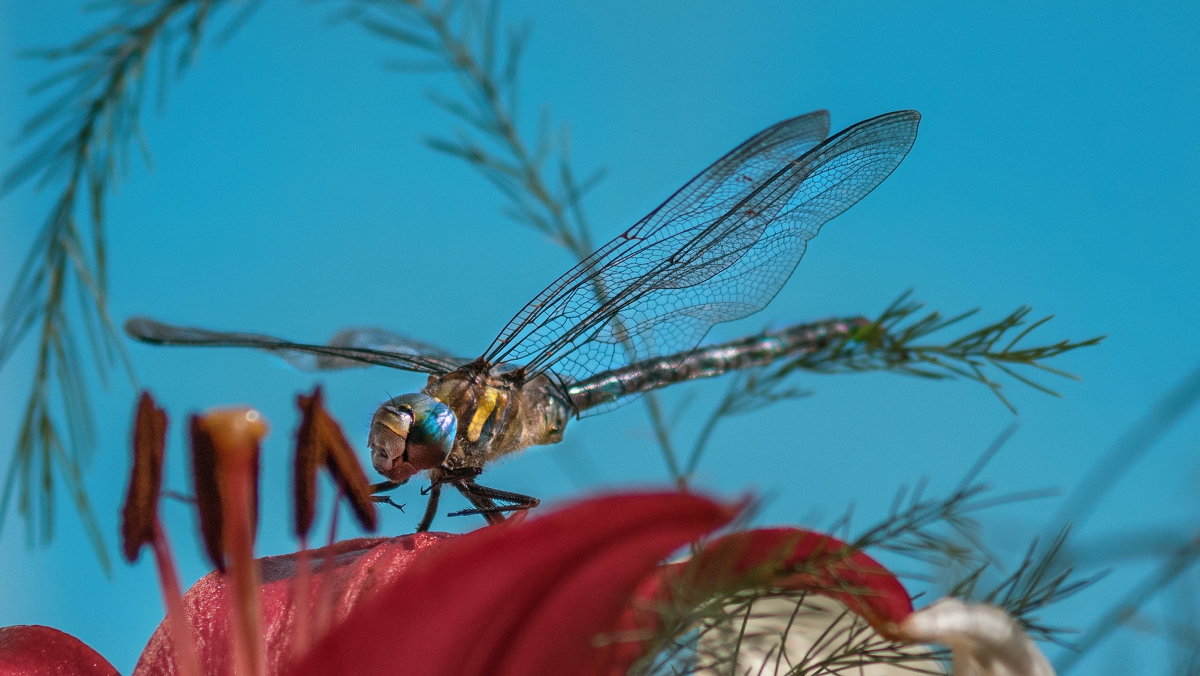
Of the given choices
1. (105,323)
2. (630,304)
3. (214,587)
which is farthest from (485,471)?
(105,323)

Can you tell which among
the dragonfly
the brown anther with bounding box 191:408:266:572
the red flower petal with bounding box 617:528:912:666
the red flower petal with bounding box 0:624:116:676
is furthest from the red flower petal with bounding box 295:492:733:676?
the dragonfly

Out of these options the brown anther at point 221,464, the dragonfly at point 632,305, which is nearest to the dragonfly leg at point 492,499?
the dragonfly at point 632,305

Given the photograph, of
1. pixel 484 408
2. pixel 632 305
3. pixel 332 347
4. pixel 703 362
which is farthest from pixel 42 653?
pixel 703 362

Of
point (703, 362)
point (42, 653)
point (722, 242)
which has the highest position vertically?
point (722, 242)

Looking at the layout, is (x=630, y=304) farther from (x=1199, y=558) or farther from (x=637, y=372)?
(x=1199, y=558)

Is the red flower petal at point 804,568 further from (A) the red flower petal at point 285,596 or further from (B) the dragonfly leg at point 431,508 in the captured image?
(B) the dragonfly leg at point 431,508

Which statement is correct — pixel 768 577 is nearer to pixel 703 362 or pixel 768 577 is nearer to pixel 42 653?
pixel 42 653
